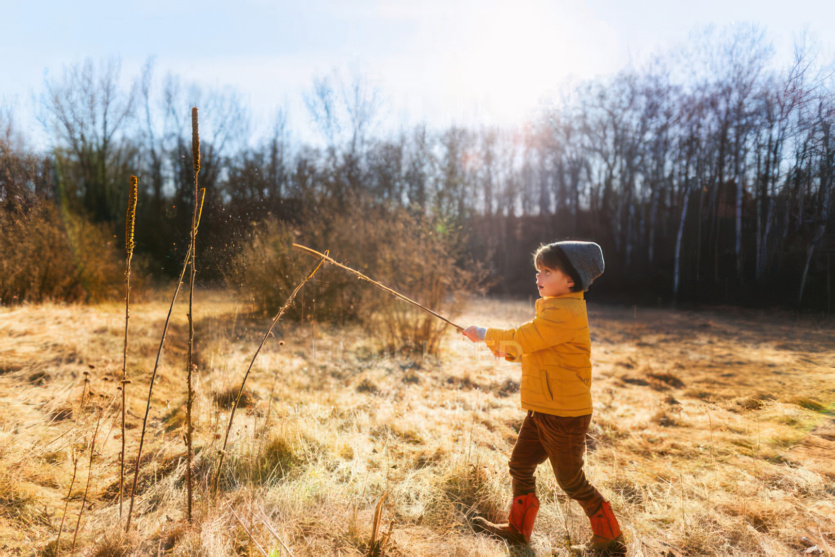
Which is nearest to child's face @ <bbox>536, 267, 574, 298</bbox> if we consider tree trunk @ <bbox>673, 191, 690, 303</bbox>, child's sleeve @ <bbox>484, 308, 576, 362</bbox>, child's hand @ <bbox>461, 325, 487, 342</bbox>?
child's sleeve @ <bbox>484, 308, 576, 362</bbox>

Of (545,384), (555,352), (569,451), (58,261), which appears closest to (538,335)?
(555,352)

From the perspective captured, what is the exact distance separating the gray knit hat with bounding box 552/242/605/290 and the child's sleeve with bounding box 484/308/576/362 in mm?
206

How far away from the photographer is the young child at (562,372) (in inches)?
73.3

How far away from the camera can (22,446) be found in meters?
2.61

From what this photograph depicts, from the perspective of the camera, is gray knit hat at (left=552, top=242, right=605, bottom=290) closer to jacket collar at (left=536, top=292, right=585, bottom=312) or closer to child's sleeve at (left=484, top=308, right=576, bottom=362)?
jacket collar at (left=536, top=292, right=585, bottom=312)

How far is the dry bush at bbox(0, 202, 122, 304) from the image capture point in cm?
469

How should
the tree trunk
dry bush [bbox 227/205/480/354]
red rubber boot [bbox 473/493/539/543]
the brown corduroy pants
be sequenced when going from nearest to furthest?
the brown corduroy pants → red rubber boot [bbox 473/493/539/543] → dry bush [bbox 227/205/480/354] → the tree trunk

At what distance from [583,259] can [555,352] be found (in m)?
0.47

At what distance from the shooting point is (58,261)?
644 centimetres

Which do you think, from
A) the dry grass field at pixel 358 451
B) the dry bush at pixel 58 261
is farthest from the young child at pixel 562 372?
the dry bush at pixel 58 261

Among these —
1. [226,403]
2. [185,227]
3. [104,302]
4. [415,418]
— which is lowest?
[415,418]

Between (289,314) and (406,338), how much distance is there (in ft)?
7.21

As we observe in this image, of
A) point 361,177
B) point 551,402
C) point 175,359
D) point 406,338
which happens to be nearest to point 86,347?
point 175,359

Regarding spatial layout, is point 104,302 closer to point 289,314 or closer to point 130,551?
point 289,314
